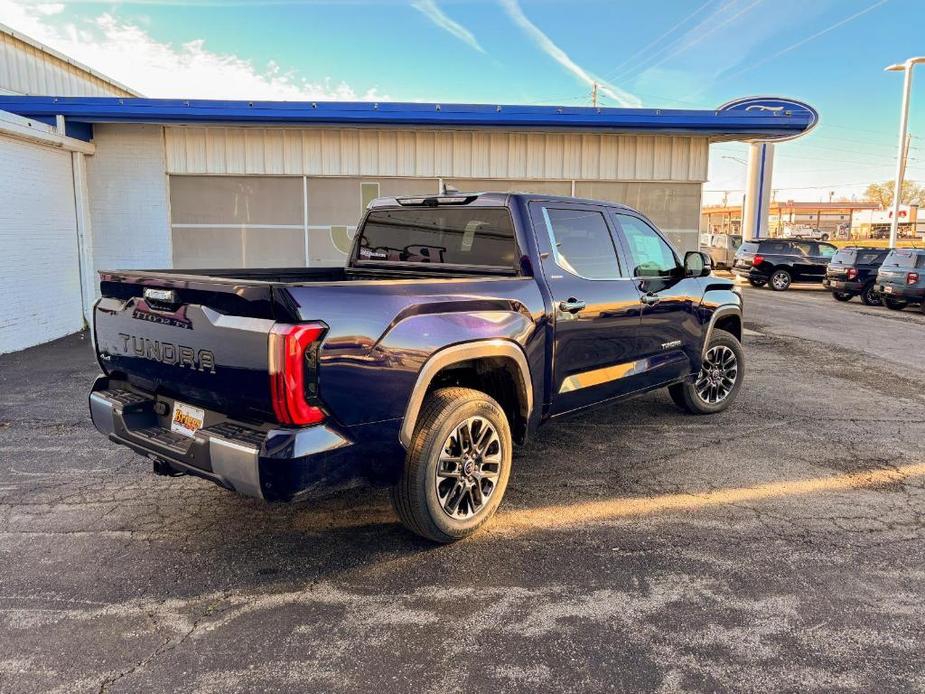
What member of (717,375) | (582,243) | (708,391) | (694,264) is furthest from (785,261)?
(582,243)

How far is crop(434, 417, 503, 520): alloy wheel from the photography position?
3.56 meters

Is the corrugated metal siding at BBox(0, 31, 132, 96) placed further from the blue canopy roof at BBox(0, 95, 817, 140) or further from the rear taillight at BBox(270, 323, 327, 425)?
the rear taillight at BBox(270, 323, 327, 425)

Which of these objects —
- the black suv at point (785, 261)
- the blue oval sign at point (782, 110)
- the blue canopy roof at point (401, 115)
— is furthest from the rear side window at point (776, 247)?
the blue canopy roof at point (401, 115)

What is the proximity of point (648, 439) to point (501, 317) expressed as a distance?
8.11ft

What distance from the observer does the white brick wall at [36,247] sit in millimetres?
9383

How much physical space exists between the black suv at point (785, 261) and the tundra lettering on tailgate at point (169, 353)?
23116 millimetres

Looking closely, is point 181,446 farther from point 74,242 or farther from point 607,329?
point 74,242

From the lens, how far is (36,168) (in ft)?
33.1

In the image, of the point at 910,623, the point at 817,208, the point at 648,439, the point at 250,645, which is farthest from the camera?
the point at 817,208

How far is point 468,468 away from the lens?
3.66 meters

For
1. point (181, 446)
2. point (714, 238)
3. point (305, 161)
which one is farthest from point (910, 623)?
point (714, 238)

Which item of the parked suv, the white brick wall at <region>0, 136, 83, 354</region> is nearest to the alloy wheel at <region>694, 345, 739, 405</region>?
the white brick wall at <region>0, 136, 83, 354</region>

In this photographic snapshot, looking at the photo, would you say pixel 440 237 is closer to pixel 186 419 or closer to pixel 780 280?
pixel 186 419

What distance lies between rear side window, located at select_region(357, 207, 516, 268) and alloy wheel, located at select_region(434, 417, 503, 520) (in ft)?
3.68
